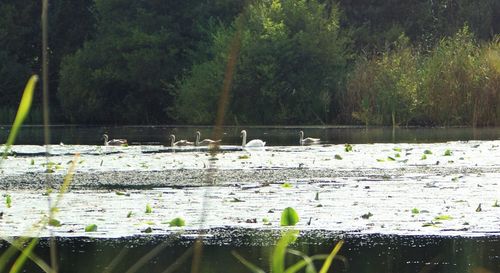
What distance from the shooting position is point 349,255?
29.8 ft

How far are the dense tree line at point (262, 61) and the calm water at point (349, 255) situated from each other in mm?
23454

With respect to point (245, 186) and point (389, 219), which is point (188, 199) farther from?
point (389, 219)

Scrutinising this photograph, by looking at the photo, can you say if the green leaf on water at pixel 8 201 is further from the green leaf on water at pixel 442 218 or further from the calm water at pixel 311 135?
the calm water at pixel 311 135

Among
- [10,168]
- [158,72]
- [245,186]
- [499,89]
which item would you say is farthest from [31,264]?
[158,72]

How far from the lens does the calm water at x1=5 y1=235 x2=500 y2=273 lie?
848 cm

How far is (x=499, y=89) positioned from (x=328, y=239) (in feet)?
76.9

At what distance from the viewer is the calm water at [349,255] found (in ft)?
27.8

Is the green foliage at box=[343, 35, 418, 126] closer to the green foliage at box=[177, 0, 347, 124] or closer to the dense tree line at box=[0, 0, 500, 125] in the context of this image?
the dense tree line at box=[0, 0, 500, 125]

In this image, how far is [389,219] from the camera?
36.3ft

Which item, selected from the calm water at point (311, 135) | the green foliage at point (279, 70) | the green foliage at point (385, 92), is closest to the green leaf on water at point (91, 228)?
the calm water at point (311, 135)

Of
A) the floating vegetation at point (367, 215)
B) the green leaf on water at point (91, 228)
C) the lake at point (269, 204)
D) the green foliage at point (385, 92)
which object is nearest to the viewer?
the lake at point (269, 204)

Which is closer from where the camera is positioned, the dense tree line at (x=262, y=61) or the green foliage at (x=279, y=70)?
the dense tree line at (x=262, y=61)

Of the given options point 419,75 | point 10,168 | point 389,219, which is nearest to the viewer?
point 389,219

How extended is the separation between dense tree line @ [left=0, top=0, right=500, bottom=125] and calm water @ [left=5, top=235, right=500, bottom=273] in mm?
23454
